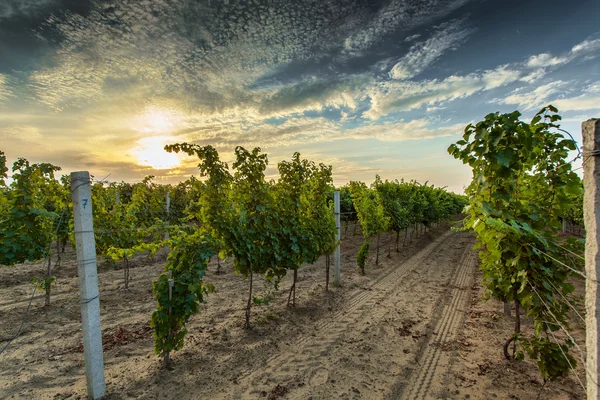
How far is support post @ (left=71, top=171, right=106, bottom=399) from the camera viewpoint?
3.69 metres

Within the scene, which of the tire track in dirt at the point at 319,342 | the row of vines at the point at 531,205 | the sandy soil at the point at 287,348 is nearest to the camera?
the row of vines at the point at 531,205

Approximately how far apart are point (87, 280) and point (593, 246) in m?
5.14

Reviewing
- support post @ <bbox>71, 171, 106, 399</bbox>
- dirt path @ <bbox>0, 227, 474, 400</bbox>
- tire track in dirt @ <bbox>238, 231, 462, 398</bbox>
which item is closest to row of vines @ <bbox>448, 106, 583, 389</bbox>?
dirt path @ <bbox>0, 227, 474, 400</bbox>

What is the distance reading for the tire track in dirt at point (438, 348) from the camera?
4.13 meters

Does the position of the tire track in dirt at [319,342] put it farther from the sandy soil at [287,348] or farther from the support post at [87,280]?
the support post at [87,280]

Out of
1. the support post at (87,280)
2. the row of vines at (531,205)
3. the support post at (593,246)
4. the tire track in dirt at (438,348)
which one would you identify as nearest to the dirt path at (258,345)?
the tire track in dirt at (438,348)

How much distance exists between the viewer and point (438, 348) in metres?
5.31

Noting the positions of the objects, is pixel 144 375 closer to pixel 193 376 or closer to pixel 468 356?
pixel 193 376

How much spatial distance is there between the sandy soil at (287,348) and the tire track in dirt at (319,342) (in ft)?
0.09

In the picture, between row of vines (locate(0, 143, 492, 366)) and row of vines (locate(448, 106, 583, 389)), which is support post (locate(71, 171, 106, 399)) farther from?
row of vines (locate(448, 106, 583, 389))

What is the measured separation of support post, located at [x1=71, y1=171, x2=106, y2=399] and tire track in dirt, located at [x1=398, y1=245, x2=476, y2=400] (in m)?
4.23

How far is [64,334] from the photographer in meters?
5.75

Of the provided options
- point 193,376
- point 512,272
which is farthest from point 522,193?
point 193,376

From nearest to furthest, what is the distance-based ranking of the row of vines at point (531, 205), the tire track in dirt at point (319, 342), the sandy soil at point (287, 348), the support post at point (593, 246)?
the support post at point (593, 246) → the row of vines at point (531, 205) → the sandy soil at point (287, 348) → the tire track in dirt at point (319, 342)
